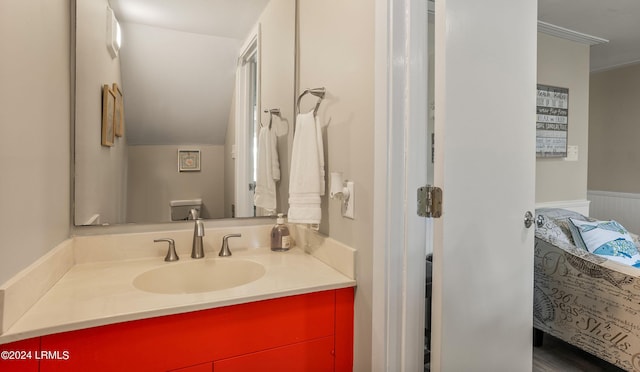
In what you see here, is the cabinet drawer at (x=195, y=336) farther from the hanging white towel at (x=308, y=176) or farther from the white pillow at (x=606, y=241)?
the white pillow at (x=606, y=241)

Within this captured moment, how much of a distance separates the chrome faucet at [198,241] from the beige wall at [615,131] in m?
4.51

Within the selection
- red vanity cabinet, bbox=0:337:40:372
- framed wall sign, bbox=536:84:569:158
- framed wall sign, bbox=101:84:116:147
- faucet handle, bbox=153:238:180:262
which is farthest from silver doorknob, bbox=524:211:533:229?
framed wall sign, bbox=536:84:569:158

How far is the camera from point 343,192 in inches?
48.5

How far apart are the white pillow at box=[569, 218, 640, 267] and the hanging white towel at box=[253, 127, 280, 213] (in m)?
2.11

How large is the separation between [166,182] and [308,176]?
0.65 metres

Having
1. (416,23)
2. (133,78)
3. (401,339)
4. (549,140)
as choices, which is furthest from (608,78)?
(133,78)

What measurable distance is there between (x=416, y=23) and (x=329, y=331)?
1024 millimetres

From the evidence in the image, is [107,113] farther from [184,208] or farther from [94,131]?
[184,208]

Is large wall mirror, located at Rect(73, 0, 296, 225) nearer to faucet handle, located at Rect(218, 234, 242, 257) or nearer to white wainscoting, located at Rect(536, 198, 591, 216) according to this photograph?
faucet handle, located at Rect(218, 234, 242, 257)

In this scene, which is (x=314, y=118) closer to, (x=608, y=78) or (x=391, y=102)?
(x=391, y=102)

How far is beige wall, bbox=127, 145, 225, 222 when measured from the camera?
145cm

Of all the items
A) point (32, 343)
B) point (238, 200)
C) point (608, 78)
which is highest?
point (608, 78)

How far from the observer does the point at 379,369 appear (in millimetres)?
1064

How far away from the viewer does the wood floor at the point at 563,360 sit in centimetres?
196
